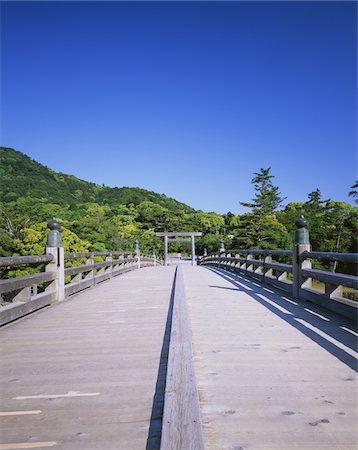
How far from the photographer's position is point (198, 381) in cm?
238

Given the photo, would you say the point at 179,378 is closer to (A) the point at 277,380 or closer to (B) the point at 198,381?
(B) the point at 198,381

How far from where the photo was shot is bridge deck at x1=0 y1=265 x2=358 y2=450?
5.80 feet

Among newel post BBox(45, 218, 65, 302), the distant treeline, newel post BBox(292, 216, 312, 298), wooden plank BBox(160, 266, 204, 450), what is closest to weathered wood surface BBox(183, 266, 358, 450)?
wooden plank BBox(160, 266, 204, 450)

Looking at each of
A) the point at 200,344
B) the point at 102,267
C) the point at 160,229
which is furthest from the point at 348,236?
the point at 200,344

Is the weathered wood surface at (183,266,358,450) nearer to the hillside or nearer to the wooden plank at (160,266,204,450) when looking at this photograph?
the wooden plank at (160,266,204,450)

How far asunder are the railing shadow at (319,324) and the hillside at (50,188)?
46864 millimetres

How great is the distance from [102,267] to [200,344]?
21.2ft

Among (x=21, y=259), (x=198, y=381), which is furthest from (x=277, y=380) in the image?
(x=21, y=259)

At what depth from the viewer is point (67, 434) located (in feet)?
5.84

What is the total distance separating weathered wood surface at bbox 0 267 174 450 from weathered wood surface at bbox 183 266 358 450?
375mm

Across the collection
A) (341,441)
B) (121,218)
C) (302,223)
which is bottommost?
(341,441)

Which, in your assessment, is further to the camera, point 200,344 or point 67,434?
point 200,344

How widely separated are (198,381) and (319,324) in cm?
203

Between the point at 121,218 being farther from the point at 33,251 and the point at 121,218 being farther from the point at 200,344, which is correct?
the point at 200,344
